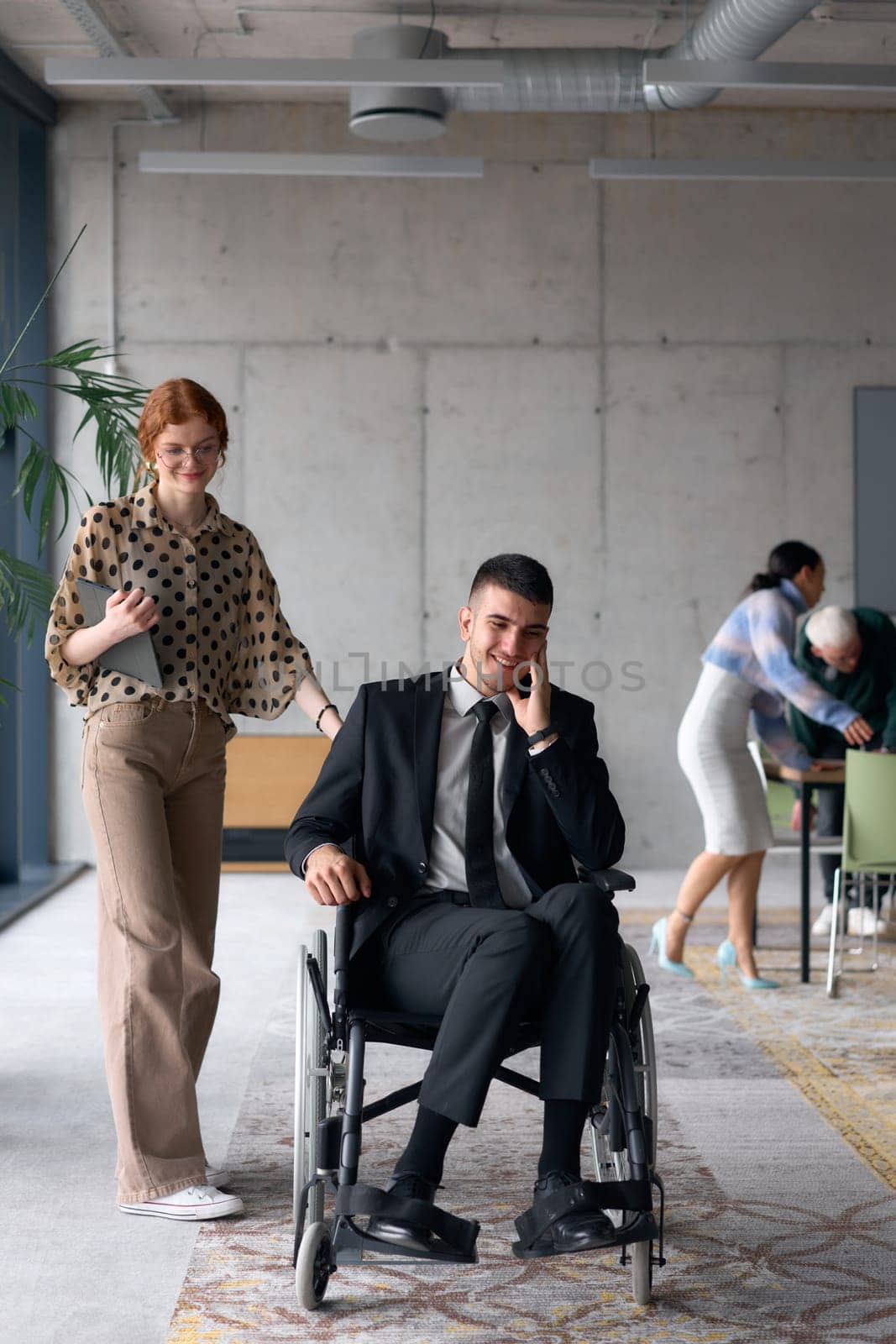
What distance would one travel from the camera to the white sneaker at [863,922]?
18.6 feet

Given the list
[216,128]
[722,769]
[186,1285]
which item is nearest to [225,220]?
[216,128]

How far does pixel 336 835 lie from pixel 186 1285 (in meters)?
0.83

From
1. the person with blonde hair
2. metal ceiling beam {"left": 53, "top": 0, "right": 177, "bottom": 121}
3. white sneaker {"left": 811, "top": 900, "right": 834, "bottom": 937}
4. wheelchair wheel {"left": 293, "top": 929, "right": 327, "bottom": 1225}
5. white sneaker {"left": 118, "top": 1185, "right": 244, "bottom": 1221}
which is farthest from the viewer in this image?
metal ceiling beam {"left": 53, "top": 0, "right": 177, "bottom": 121}

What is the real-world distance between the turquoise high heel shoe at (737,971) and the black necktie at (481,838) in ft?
8.23

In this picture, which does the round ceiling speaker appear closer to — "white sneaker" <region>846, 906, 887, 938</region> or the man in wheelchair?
"white sneaker" <region>846, 906, 887, 938</region>

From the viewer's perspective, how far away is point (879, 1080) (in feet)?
12.8

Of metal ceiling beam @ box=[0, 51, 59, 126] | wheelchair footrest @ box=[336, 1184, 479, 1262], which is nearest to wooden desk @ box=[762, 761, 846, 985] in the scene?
wheelchair footrest @ box=[336, 1184, 479, 1262]

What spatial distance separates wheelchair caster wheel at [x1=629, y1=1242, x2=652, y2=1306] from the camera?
2477 mm

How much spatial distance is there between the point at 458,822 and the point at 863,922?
3.42 metres

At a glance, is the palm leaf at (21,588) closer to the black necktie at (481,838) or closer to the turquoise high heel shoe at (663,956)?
the black necktie at (481,838)

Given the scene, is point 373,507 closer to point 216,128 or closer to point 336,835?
point 216,128

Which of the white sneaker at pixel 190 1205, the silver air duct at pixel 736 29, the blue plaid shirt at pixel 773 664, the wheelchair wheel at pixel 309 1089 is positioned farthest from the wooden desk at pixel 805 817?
the wheelchair wheel at pixel 309 1089

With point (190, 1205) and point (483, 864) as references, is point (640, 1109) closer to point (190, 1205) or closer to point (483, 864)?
point (483, 864)

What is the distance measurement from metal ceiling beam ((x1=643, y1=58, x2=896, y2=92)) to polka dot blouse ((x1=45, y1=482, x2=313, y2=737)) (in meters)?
2.72
